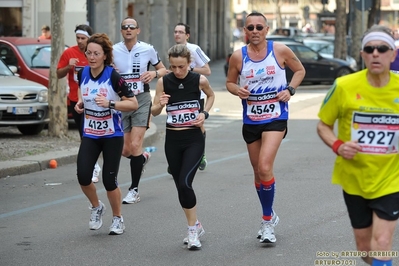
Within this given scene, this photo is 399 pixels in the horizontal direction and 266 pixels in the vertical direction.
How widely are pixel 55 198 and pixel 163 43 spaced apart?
1168 inches

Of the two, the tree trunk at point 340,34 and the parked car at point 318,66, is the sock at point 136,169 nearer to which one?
the parked car at point 318,66

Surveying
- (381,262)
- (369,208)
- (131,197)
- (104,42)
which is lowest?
(131,197)

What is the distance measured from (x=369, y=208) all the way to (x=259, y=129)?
2775 millimetres

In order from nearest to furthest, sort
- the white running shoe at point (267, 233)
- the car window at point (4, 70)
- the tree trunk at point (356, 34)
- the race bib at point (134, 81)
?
the white running shoe at point (267, 233) → the race bib at point (134, 81) → the car window at point (4, 70) → the tree trunk at point (356, 34)

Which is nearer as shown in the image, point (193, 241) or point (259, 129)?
point (193, 241)

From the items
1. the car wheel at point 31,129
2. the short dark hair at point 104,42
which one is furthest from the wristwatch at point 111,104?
the car wheel at point 31,129

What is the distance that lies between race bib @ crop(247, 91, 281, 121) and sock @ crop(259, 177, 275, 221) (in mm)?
584

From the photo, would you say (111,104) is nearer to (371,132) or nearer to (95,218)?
(95,218)

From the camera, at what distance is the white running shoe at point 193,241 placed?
8288 mm

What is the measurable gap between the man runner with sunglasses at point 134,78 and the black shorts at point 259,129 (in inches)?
93.6

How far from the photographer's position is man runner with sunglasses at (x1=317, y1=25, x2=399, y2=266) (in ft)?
19.5

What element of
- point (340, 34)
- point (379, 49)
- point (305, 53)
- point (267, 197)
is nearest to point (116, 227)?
point (267, 197)

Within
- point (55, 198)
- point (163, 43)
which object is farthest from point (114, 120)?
point (163, 43)

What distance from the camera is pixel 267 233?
8.44m
